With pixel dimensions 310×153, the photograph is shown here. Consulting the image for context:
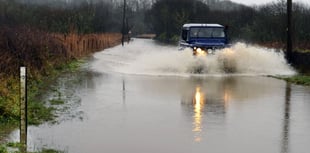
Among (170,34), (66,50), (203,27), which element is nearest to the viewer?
(203,27)

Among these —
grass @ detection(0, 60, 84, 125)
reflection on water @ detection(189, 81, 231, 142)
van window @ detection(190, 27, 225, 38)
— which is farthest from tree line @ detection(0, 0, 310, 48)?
reflection on water @ detection(189, 81, 231, 142)

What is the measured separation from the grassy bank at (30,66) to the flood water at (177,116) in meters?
0.68

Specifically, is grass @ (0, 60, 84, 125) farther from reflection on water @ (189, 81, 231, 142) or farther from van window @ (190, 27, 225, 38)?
van window @ (190, 27, 225, 38)

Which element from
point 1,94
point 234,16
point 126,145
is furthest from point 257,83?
point 234,16

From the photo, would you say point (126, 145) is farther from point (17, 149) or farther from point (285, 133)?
point (285, 133)

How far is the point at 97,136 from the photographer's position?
10.4 metres

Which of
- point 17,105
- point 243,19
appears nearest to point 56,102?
point 17,105

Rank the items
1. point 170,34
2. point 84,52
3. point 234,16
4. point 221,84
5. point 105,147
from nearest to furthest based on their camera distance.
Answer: point 105,147 < point 221,84 < point 84,52 < point 234,16 < point 170,34

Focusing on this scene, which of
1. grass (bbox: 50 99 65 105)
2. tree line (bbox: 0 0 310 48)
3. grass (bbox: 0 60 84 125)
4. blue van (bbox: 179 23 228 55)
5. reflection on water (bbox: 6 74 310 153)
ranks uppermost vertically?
tree line (bbox: 0 0 310 48)

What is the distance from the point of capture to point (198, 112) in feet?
44.2

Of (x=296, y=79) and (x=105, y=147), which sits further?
(x=296, y=79)

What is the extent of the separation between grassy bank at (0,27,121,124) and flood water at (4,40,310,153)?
68 centimetres

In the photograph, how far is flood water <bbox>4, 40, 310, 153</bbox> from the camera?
966cm

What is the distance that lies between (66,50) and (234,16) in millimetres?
49613
